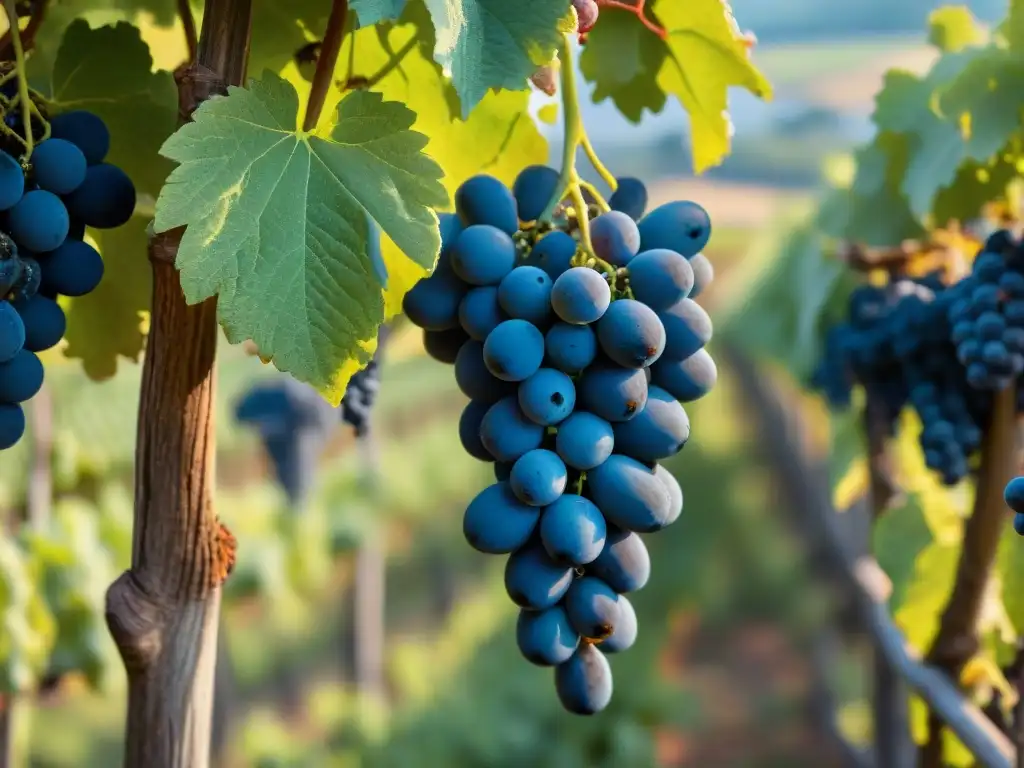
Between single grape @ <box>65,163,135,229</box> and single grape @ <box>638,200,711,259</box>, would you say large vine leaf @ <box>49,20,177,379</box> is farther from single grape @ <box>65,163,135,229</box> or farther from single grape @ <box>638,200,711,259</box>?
single grape @ <box>638,200,711,259</box>

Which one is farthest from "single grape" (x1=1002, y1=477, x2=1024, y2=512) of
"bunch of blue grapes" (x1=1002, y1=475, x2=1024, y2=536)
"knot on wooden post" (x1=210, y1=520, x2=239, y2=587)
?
"knot on wooden post" (x1=210, y1=520, x2=239, y2=587)

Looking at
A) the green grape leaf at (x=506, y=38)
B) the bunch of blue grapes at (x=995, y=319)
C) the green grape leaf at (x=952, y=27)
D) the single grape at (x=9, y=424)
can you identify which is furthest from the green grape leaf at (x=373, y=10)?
the green grape leaf at (x=952, y=27)

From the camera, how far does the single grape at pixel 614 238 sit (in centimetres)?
47

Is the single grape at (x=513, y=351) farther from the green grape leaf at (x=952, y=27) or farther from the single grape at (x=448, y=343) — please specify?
the green grape leaf at (x=952, y=27)

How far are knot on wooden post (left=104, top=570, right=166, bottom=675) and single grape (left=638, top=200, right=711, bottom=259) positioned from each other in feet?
0.91

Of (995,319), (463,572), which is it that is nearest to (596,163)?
(995,319)

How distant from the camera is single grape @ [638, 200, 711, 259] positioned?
0.49m

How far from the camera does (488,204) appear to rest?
1.61 feet

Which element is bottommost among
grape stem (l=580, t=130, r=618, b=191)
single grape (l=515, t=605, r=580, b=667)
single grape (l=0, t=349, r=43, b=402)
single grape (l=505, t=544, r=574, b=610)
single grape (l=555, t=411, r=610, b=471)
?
single grape (l=515, t=605, r=580, b=667)

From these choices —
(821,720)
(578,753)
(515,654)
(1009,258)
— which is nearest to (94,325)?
(1009,258)

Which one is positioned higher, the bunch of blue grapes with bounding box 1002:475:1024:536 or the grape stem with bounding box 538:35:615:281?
the grape stem with bounding box 538:35:615:281

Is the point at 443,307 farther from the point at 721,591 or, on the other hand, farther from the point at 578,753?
the point at 721,591

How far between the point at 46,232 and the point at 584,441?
9.5 inches

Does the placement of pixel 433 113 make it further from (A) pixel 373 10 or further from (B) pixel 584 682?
(B) pixel 584 682
